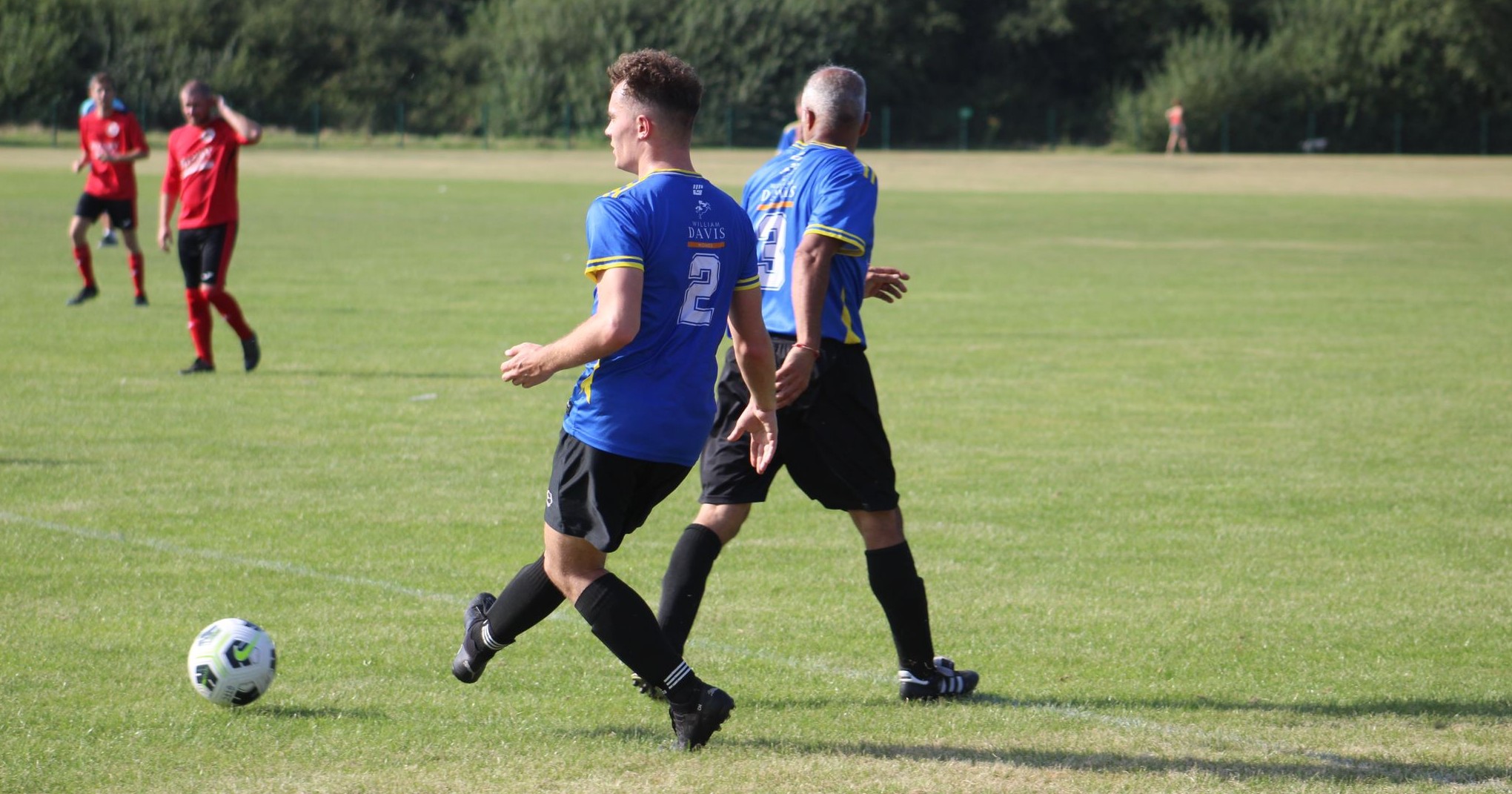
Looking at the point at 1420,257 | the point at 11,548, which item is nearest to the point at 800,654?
the point at 11,548

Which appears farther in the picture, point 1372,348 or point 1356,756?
point 1372,348

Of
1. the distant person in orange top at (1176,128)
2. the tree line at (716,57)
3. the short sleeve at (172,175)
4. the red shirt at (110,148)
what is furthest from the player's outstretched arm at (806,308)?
the distant person in orange top at (1176,128)

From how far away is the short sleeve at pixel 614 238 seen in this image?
4035 millimetres

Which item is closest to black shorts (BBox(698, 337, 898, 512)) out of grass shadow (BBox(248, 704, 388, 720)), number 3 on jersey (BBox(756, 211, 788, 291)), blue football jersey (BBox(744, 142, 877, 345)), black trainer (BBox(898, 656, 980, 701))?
blue football jersey (BBox(744, 142, 877, 345))

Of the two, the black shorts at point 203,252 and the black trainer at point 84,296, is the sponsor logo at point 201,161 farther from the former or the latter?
the black trainer at point 84,296

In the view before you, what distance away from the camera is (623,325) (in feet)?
13.0

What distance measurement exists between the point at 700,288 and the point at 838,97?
116 centimetres

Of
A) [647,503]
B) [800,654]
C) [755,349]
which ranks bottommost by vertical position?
[800,654]

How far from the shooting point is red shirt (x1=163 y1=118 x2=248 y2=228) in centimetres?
1159

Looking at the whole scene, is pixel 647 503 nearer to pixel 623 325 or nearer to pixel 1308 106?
pixel 623 325

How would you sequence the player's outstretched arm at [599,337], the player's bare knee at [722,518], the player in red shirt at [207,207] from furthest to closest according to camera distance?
the player in red shirt at [207,207] → the player's bare knee at [722,518] → the player's outstretched arm at [599,337]

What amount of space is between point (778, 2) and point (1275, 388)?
55.1 metres

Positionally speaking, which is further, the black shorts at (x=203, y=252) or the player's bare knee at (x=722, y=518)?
the black shorts at (x=203, y=252)

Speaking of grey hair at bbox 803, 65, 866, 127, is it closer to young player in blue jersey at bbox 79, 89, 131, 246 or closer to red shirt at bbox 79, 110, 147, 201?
red shirt at bbox 79, 110, 147, 201
